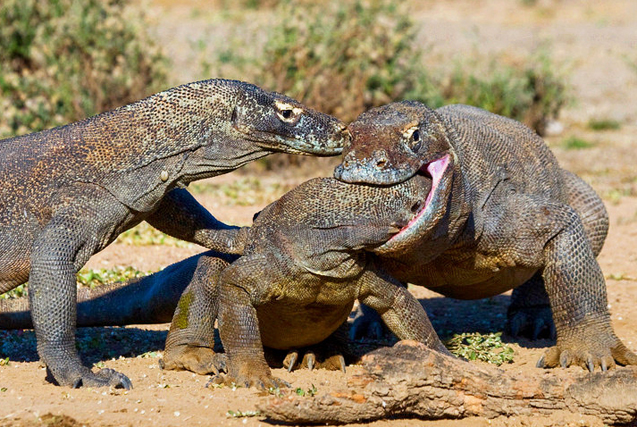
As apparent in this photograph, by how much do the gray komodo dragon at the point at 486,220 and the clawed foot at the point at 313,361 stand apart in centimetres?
62

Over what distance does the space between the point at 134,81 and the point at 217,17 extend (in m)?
8.40

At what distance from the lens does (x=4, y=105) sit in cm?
1284

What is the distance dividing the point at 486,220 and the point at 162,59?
859 centimetres

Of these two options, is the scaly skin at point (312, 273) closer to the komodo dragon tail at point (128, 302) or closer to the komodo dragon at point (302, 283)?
the komodo dragon at point (302, 283)

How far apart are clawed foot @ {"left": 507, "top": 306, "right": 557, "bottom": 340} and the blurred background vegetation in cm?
635

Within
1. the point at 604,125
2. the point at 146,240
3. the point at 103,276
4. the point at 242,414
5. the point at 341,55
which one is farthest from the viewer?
the point at 604,125

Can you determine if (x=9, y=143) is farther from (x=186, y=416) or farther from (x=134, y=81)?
(x=134, y=81)

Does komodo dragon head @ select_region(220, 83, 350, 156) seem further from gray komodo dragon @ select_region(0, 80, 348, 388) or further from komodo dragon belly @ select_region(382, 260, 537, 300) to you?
komodo dragon belly @ select_region(382, 260, 537, 300)

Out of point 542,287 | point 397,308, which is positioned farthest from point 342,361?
point 542,287

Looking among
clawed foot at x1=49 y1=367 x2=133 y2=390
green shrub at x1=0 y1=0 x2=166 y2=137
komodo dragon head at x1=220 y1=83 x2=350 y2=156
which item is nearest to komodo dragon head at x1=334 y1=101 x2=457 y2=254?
komodo dragon head at x1=220 y1=83 x2=350 y2=156

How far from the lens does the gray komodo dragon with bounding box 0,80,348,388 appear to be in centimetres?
602

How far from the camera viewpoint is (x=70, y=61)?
13.4 m

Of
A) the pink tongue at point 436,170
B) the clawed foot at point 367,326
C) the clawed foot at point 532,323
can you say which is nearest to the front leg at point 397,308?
the pink tongue at point 436,170

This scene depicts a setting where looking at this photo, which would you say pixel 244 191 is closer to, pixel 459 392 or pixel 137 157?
pixel 137 157
